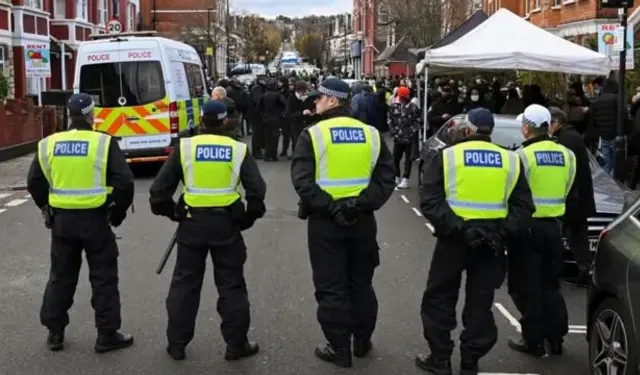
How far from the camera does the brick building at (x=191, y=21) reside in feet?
174

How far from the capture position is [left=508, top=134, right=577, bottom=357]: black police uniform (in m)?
5.58

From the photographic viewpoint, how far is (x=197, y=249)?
550cm

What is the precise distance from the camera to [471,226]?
5031mm

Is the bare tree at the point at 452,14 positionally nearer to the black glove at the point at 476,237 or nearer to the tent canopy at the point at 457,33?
the tent canopy at the point at 457,33

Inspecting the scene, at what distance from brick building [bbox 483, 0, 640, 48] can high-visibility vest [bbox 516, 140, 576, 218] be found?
57.7 feet

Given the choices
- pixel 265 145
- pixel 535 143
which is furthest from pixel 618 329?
pixel 265 145

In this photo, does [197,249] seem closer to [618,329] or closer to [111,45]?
[618,329]

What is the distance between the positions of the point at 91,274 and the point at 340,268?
1.77 metres

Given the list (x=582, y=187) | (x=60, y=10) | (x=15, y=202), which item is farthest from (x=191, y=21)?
(x=582, y=187)

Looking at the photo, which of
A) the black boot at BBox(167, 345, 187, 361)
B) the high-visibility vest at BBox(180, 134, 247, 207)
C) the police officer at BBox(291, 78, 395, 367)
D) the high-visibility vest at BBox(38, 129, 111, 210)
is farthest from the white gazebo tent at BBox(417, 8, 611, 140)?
the black boot at BBox(167, 345, 187, 361)

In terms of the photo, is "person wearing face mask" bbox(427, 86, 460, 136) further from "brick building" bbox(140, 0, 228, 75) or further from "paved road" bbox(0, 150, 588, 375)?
"brick building" bbox(140, 0, 228, 75)

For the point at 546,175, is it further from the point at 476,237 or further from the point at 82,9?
the point at 82,9

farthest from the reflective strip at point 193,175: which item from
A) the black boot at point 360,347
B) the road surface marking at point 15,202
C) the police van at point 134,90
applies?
the police van at point 134,90

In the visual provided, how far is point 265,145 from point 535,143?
13.4 meters
